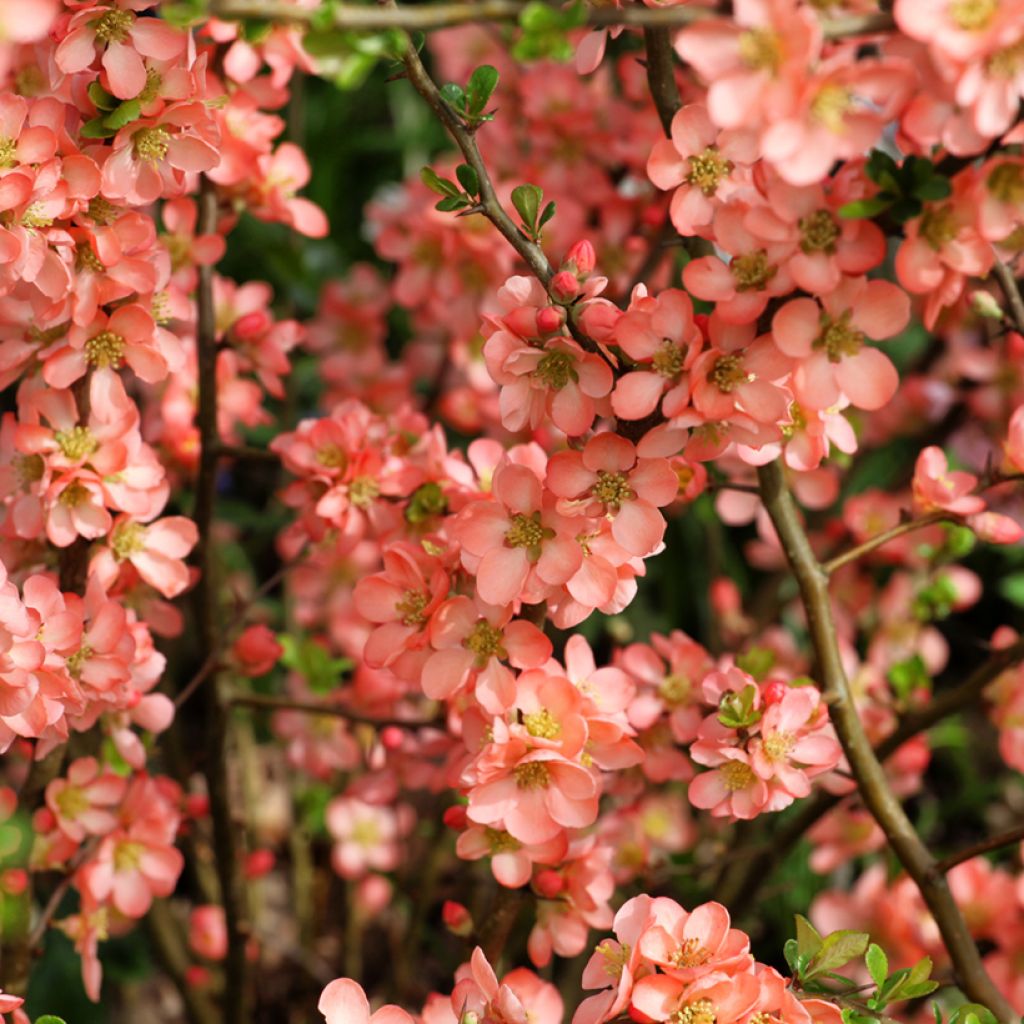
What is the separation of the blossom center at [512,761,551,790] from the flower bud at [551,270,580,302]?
363 millimetres

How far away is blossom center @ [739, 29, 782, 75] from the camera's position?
2.28 ft

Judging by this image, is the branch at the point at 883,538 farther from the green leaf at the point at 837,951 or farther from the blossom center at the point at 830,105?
the blossom center at the point at 830,105

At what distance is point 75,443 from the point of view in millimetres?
1066

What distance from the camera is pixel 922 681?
1.36m

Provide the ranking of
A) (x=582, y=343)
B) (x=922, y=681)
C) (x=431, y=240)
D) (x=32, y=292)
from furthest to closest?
(x=431, y=240)
(x=922, y=681)
(x=32, y=292)
(x=582, y=343)

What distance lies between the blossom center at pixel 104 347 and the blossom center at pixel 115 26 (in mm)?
241

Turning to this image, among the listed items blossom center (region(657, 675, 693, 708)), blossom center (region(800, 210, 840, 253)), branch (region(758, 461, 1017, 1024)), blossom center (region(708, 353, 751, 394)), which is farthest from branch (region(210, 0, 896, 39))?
blossom center (region(657, 675, 693, 708))

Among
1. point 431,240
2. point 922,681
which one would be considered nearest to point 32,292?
point 431,240

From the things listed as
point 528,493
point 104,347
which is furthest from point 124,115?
point 528,493

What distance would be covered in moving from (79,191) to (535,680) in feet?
1.72

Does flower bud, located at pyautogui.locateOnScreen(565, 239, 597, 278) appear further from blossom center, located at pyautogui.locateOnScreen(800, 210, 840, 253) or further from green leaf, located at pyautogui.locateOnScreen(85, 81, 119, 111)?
green leaf, located at pyautogui.locateOnScreen(85, 81, 119, 111)

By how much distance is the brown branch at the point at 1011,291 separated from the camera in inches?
41.6

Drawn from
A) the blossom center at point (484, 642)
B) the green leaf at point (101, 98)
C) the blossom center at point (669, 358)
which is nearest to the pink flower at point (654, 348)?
the blossom center at point (669, 358)

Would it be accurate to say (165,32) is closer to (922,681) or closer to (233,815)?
(233,815)
